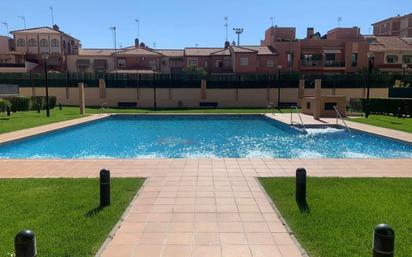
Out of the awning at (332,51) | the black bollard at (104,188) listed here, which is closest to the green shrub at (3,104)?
the black bollard at (104,188)

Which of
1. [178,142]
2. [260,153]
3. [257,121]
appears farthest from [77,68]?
[260,153]

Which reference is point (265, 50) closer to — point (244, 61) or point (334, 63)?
point (244, 61)

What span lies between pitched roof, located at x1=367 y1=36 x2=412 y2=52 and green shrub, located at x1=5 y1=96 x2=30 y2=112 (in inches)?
1709

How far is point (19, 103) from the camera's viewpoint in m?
26.0

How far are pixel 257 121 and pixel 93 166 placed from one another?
1654cm

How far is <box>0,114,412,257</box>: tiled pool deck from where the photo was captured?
4527mm

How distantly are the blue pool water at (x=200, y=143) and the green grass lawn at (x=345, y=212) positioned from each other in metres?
5.33

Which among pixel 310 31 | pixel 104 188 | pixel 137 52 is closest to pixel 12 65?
pixel 137 52

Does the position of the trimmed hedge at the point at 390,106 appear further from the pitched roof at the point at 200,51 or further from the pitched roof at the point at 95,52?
the pitched roof at the point at 95,52

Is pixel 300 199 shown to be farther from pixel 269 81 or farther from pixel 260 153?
pixel 269 81

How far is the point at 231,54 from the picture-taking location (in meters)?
50.0

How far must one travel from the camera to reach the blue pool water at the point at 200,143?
42.8 feet

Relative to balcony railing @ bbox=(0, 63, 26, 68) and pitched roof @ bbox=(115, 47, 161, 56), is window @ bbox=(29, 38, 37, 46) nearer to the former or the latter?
balcony railing @ bbox=(0, 63, 26, 68)

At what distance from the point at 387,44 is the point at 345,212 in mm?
53079
